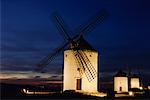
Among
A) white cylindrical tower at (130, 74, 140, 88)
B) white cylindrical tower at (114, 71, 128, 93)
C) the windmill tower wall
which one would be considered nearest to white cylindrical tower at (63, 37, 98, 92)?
the windmill tower wall

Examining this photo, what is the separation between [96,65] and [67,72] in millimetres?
3112

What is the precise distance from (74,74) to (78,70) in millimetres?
564

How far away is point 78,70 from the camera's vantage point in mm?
33688

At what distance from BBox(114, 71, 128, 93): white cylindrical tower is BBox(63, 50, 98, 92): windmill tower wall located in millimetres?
18080

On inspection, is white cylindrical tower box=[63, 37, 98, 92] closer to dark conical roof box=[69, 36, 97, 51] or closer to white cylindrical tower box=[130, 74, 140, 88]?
dark conical roof box=[69, 36, 97, 51]

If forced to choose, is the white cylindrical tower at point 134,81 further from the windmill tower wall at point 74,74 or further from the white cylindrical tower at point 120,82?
the windmill tower wall at point 74,74

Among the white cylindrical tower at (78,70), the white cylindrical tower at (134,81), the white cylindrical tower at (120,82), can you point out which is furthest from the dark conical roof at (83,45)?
the white cylindrical tower at (134,81)

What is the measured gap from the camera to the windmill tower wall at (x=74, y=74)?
111 feet

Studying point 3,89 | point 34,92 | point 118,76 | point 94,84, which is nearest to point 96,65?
point 94,84

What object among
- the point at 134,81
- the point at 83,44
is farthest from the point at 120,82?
the point at 83,44

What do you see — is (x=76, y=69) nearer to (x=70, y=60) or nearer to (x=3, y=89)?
(x=70, y=60)

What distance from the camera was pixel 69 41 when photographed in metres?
34.7

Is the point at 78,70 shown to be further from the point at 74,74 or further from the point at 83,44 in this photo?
the point at 83,44

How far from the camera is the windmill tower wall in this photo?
33719 mm
